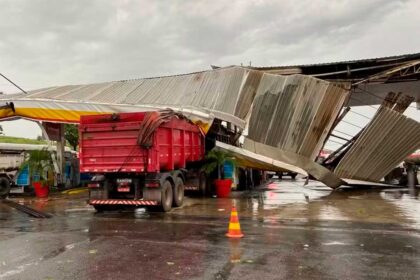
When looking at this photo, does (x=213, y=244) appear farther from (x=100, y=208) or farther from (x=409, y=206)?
A: (x=409, y=206)

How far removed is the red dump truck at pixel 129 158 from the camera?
41.5 feet

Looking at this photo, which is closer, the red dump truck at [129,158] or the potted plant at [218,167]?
the red dump truck at [129,158]

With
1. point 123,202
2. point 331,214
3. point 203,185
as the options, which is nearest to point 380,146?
point 203,185

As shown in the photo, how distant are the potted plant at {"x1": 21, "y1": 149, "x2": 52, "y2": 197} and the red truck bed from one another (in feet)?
23.6

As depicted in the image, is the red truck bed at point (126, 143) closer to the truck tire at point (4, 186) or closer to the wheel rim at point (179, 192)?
the wheel rim at point (179, 192)

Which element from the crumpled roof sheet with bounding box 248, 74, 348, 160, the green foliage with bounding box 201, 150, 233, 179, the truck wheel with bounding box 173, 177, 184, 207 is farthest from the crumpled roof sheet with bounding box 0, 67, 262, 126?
the truck wheel with bounding box 173, 177, 184, 207

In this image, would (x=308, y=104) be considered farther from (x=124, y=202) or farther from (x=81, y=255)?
(x=81, y=255)

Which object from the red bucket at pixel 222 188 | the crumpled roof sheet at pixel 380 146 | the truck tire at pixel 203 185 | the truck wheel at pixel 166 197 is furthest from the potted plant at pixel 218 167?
the crumpled roof sheet at pixel 380 146

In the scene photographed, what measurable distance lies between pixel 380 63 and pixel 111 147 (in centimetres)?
1256

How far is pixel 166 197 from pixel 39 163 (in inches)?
346

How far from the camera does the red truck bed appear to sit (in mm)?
12625

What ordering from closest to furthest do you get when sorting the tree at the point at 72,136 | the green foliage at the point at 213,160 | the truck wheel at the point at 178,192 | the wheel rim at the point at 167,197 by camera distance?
the wheel rim at the point at 167,197, the truck wheel at the point at 178,192, the green foliage at the point at 213,160, the tree at the point at 72,136

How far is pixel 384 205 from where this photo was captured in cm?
1466

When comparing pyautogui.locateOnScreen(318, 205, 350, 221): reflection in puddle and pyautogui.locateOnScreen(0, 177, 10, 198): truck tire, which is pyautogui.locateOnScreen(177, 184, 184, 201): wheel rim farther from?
pyautogui.locateOnScreen(0, 177, 10, 198): truck tire
